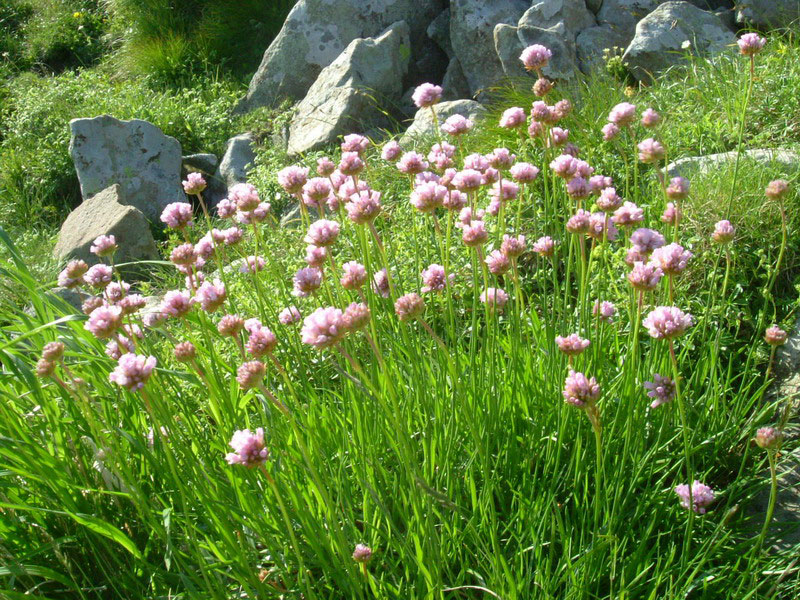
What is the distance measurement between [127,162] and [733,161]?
5.39 m

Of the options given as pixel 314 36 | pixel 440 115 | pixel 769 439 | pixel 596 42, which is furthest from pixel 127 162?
pixel 769 439

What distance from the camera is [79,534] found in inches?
80.9

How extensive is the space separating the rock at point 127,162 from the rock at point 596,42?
3591mm

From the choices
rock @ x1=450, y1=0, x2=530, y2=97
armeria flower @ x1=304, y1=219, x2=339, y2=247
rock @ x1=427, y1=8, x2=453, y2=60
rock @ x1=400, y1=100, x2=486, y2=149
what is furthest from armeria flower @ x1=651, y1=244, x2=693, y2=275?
rock @ x1=427, y1=8, x2=453, y2=60

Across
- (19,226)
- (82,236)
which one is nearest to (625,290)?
(82,236)

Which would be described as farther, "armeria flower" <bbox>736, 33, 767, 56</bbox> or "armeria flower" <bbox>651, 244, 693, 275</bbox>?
"armeria flower" <bbox>736, 33, 767, 56</bbox>

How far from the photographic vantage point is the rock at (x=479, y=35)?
6340 mm

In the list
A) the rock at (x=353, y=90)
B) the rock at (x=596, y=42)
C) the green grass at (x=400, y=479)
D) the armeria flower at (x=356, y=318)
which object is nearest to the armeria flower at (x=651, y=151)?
the green grass at (x=400, y=479)

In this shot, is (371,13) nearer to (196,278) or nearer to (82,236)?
(82,236)

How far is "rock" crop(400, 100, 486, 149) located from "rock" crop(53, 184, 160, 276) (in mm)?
2176

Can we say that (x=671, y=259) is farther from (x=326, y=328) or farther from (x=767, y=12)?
(x=767, y=12)

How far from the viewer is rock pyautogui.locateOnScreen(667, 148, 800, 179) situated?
10.9 ft

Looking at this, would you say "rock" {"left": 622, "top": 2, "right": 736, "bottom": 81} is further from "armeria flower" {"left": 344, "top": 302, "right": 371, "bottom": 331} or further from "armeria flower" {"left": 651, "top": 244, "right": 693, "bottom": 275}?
"armeria flower" {"left": 344, "top": 302, "right": 371, "bottom": 331}

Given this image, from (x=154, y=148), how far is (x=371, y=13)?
2492 millimetres
